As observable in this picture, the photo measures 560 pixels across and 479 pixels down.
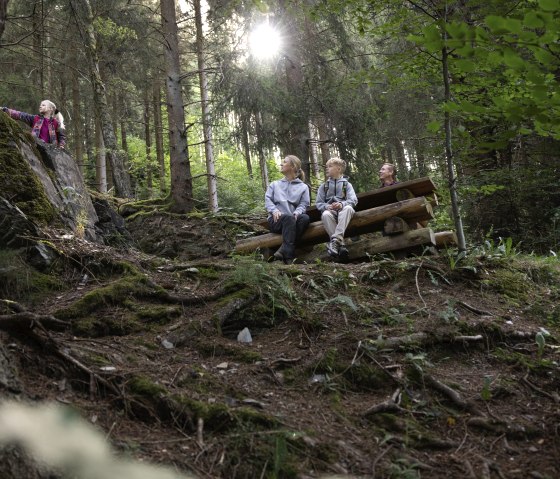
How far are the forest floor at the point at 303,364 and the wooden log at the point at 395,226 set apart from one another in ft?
3.86

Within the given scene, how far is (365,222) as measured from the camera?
23.0ft

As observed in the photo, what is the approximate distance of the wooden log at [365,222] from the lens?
21.7ft

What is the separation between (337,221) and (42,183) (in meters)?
4.01

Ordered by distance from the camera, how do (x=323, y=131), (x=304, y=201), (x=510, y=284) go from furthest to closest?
(x=323, y=131) < (x=304, y=201) < (x=510, y=284)

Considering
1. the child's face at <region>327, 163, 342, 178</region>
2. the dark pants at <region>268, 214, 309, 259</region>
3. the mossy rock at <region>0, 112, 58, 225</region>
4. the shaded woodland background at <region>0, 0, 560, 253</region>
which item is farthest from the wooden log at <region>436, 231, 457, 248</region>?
the mossy rock at <region>0, 112, 58, 225</region>

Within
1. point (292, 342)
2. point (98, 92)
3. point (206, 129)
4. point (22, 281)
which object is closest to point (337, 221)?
point (292, 342)

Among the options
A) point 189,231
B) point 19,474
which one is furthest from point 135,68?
point 19,474

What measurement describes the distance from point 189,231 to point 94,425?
7.75 metres

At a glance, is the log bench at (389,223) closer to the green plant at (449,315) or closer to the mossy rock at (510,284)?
the mossy rock at (510,284)

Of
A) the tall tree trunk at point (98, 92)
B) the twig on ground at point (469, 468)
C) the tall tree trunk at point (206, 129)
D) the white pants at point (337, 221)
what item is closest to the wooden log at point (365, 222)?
the white pants at point (337, 221)

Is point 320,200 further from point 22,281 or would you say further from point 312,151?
point 312,151

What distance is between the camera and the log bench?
6582 millimetres

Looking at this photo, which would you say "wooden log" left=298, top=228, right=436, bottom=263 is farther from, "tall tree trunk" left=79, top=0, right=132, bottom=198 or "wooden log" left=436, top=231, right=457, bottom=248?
"tall tree trunk" left=79, top=0, right=132, bottom=198

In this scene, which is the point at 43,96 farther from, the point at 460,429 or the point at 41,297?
the point at 460,429
